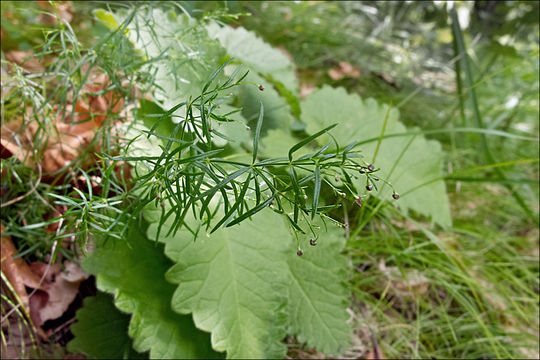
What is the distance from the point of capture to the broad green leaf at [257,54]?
4.77 ft

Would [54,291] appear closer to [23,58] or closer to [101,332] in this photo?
[101,332]

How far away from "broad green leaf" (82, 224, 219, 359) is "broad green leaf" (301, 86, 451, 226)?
0.64 m

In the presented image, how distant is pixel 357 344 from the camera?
3.94 ft

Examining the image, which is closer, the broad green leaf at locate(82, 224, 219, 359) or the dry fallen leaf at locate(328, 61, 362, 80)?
the broad green leaf at locate(82, 224, 219, 359)

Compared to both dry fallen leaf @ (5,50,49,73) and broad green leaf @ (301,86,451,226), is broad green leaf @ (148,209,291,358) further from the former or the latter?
dry fallen leaf @ (5,50,49,73)

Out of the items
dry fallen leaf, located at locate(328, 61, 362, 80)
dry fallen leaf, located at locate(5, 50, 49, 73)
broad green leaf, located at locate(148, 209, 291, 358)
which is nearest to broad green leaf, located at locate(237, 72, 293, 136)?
broad green leaf, located at locate(148, 209, 291, 358)

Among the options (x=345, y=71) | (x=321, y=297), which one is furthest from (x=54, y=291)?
(x=345, y=71)

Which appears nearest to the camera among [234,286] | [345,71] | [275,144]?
[234,286]

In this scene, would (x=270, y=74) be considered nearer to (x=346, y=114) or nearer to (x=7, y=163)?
(x=346, y=114)

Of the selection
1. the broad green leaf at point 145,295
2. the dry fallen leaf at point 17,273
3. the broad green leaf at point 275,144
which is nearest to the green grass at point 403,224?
the dry fallen leaf at point 17,273

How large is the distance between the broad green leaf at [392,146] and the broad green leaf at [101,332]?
2.55 ft

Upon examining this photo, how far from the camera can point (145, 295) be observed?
3.20ft

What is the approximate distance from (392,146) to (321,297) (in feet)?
2.12

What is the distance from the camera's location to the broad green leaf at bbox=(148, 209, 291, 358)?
880 millimetres
